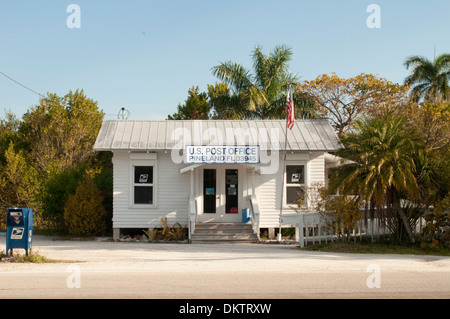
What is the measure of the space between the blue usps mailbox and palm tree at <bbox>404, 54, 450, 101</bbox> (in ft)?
113

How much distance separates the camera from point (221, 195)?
56.5 feet

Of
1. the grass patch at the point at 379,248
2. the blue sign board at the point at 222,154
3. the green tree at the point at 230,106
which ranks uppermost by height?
the green tree at the point at 230,106

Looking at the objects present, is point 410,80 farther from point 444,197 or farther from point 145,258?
point 145,258

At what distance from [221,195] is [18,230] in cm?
801

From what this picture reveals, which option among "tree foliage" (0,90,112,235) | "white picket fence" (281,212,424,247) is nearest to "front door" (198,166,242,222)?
"white picket fence" (281,212,424,247)

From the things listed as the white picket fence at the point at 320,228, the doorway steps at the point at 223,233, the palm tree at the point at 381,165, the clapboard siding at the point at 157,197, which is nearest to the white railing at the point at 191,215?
the doorway steps at the point at 223,233

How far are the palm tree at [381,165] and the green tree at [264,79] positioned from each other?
1391 cm

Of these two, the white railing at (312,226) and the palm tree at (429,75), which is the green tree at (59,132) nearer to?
the white railing at (312,226)

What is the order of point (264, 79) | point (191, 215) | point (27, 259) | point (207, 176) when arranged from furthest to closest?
point (264, 79) → point (207, 176) → point (191, 215) → point (27, 259)

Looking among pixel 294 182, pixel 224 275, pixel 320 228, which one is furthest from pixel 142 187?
pixel 224 275

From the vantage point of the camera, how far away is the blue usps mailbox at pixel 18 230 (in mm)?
10953

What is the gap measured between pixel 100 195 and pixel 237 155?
5820mm

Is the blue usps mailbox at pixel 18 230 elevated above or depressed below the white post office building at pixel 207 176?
Answer: below

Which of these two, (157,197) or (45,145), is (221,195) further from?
(45,145)
